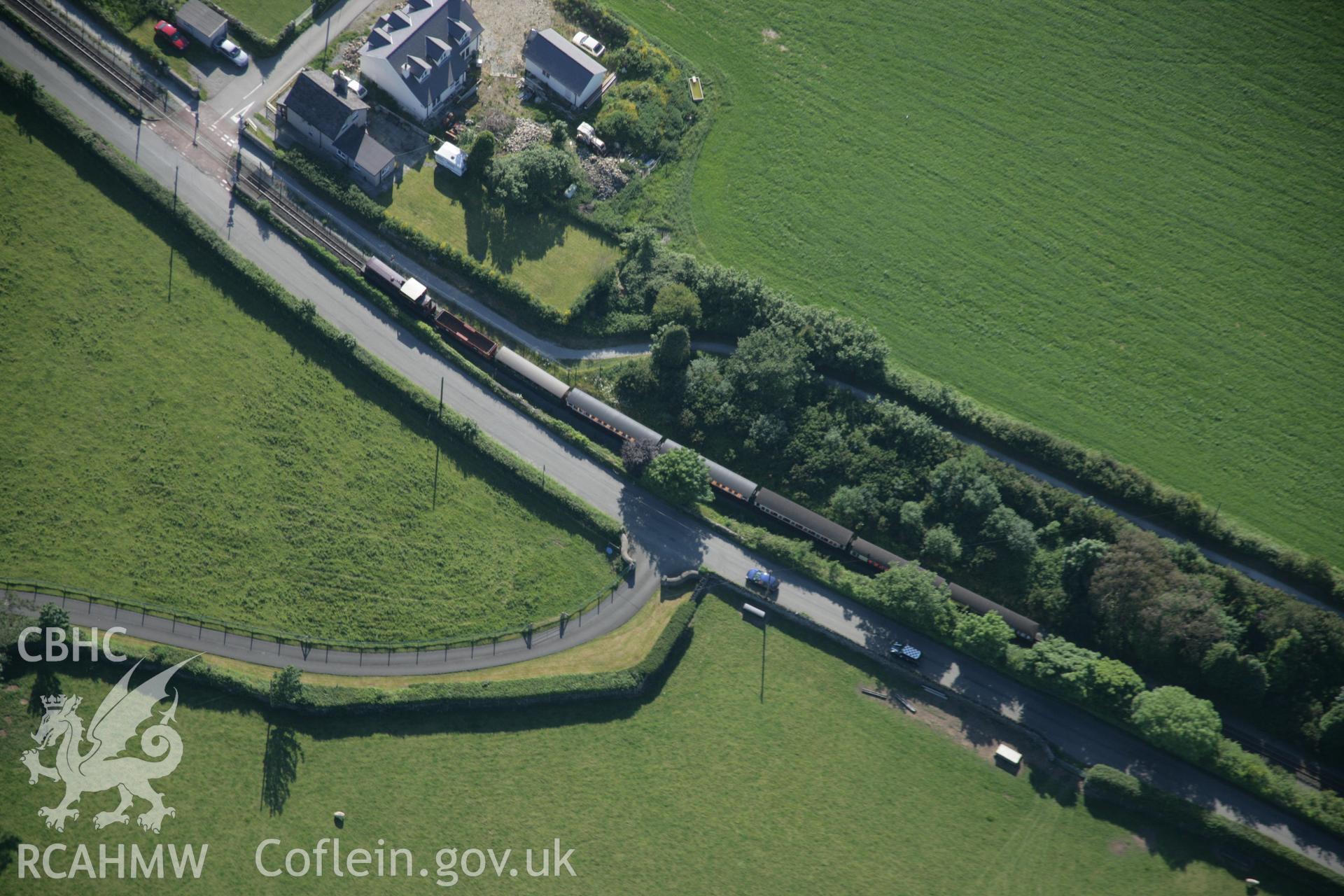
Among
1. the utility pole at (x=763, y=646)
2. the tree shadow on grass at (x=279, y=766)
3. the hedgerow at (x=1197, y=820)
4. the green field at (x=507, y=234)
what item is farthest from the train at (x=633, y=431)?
the tree shadow on grass at (x=279, y=766)

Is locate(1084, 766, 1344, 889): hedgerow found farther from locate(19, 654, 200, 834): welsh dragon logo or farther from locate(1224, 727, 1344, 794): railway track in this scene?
→ locate(19, 654, 200, 834): welsh dragon logo

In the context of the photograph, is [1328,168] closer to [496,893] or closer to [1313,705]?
[1313,705]

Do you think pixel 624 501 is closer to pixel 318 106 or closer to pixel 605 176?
pixel 605 176

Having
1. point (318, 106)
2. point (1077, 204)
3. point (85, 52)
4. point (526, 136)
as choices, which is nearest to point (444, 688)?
point (526, 136)

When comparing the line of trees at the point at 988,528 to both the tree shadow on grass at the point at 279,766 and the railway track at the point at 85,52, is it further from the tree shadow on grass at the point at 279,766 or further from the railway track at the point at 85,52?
the railway track at the point at 85,52

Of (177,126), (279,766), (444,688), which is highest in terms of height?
(177,126)

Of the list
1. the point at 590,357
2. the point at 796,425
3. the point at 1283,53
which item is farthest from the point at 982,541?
the point at 1283,53

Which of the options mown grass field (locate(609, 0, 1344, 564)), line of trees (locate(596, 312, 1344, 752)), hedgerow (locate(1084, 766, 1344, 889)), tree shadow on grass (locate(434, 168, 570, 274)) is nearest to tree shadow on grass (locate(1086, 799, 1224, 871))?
hedgerow (locate(1084, 766, 1344, 889))
